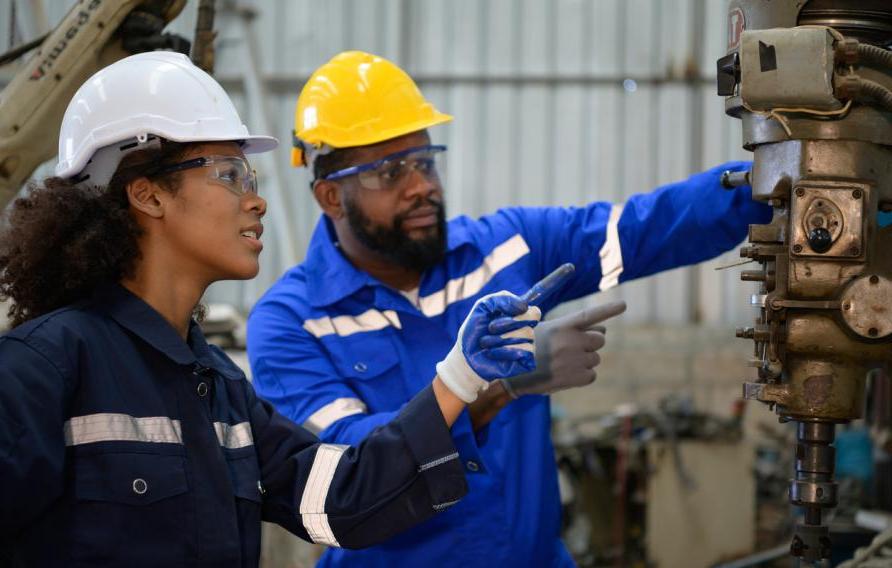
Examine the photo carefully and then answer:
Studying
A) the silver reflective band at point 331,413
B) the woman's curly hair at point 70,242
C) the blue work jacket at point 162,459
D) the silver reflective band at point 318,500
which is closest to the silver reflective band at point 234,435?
the blue work jacket at point 162,459

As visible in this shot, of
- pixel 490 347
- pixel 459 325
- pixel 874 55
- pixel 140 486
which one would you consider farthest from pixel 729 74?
pixel 140 486

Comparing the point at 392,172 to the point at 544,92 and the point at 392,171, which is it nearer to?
the point at 392,171

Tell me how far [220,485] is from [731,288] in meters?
4.62

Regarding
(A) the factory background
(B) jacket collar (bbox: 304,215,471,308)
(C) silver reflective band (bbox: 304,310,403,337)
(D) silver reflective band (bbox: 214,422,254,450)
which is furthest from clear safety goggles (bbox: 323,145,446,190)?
(A) the factory background

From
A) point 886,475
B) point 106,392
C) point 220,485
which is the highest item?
point 106,392

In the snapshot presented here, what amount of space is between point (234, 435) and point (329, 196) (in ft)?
2.85

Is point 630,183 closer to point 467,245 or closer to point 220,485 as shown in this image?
point 467,245

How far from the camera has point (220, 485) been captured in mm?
1397

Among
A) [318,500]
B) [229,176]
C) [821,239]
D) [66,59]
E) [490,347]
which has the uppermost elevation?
[66,59]

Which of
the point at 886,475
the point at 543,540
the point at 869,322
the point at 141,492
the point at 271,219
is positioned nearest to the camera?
the point at 141,492

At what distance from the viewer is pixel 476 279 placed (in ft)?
7.04

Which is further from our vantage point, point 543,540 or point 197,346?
point 543,540

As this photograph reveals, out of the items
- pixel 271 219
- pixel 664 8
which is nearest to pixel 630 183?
pixel 664 8

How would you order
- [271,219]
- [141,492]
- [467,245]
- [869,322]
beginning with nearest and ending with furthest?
[141,492] < [869,322] < [467,245] < [271,219]
